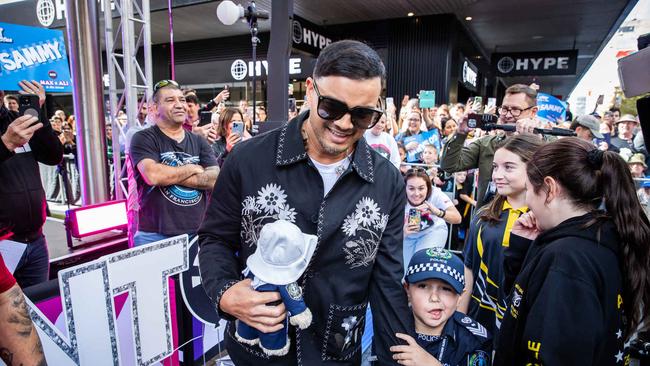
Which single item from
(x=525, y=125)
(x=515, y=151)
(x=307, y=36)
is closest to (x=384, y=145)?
(x=525, y=125)

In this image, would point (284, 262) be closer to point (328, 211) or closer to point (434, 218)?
point (328, 211)

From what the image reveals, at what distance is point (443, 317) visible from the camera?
6.56 ft

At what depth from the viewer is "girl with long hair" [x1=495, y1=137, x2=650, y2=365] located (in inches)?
56.1

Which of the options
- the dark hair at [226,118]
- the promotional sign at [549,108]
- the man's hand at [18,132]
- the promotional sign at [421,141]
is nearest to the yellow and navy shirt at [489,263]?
the man's hand at [18,132]

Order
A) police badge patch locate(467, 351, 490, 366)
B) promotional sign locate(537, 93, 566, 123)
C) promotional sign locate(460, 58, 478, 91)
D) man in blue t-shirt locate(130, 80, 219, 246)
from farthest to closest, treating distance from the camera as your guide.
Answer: promotional sign locate(460, 58, 478, 91) < promotional sign locate(537, 93, 566, 123) < man in blue t-shirt locate(130, 80, 219, 246) < police badge patch locate(467, 351, 490, 366)

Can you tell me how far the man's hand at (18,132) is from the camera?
264 cm

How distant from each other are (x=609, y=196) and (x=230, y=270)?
1.55 m

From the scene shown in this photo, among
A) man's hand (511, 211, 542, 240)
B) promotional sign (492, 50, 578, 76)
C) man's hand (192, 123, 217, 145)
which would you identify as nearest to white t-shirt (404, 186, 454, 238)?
man's hand (511, 211, 542, 240)

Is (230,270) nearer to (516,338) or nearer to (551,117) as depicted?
(516,338)

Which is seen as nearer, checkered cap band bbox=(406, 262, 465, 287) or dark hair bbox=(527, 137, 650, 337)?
dark hair bbox=(527, 137, 650, 337)

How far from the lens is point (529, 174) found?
177 centimetres

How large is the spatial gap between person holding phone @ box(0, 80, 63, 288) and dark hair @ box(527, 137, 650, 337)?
3.24 meters

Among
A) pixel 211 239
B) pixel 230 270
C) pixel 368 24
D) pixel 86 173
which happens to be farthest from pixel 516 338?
pixel 368 24

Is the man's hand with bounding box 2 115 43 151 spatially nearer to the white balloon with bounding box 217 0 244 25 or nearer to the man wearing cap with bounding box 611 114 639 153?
the white balloon with bounding box 217 0 244 25
